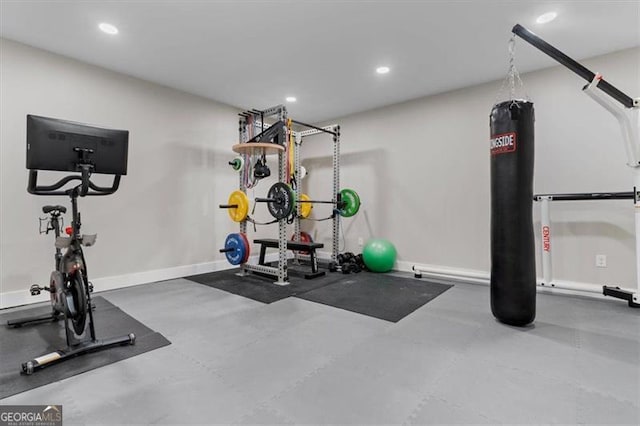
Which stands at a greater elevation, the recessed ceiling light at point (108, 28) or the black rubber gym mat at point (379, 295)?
the recessed ceiling light at point (108, 28)

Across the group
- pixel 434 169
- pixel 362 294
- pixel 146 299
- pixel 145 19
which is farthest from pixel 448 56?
pixel 146 299

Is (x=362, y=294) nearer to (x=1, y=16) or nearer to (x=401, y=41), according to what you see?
(x=401, y=41)

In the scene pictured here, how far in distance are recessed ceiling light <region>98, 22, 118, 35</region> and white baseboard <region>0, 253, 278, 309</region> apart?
110 inches

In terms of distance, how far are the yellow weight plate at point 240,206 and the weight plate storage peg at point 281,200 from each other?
446mm

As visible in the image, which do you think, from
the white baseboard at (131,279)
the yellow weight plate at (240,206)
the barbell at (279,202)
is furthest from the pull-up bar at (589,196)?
the white baseboard at (131,279)

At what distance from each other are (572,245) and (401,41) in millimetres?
3135

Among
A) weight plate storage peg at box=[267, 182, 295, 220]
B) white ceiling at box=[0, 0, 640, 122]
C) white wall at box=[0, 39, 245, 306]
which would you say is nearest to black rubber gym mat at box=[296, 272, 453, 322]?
weight plate storage peg at box=[267, 182, 295, 220]

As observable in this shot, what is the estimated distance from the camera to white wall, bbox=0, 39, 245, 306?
3.15m

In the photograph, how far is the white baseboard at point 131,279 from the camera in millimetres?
3119

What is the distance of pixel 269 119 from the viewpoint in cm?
573

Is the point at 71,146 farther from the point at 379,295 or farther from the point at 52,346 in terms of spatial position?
the point at 379,295

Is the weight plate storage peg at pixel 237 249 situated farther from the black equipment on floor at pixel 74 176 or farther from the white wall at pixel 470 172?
the white wall at pixel 470 172

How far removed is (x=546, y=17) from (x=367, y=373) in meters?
3.45

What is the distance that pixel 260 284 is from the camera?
13.3 feet
